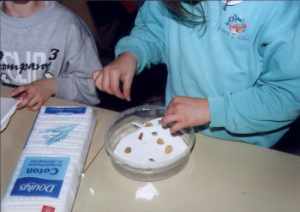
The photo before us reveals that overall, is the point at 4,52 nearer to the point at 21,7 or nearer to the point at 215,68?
the point at 21,7

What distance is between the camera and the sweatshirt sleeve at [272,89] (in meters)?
0.69

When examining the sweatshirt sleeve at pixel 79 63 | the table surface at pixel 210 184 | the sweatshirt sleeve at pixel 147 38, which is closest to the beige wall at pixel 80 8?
the sweatshirt sleeve at pixel 79 63

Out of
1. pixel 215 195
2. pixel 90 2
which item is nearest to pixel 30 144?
pixel 215 195

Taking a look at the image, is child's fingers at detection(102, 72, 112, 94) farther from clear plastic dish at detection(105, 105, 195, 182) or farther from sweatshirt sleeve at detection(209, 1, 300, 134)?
sweatshirt sleeve at detection(209, 1, 300, 134)

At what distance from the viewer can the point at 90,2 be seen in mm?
1793

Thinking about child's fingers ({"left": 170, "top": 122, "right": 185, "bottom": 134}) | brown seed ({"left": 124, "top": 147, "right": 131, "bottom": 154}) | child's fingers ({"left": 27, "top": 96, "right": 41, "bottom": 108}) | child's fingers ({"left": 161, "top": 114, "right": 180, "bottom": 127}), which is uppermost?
child's fingers ({"left": 161, "top": 114, "right": 180, "bottom": 127})

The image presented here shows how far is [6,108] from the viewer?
934 millimetres

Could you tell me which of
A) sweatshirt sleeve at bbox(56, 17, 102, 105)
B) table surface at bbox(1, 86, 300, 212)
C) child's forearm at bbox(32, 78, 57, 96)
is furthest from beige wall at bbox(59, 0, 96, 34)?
table surface at bbox(1, 86, 300, 212)

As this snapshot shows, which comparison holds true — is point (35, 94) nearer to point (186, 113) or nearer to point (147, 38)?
point (147, 38)

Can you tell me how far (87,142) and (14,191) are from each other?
16 centimetres

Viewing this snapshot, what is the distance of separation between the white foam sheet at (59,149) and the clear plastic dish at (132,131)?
0.16 feet

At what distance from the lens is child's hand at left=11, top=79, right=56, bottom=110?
0.95m

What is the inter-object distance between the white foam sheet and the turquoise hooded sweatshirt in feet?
0.61

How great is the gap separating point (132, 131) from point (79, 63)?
0.41 m
